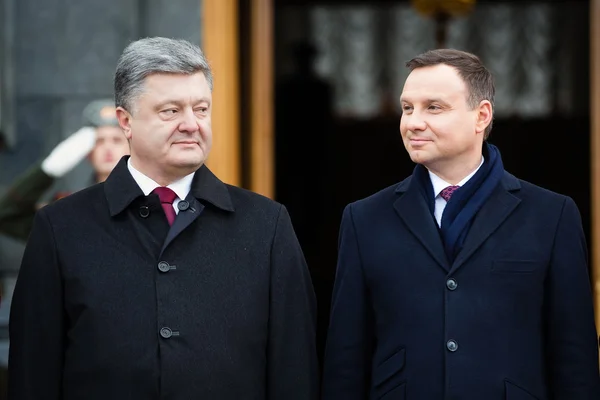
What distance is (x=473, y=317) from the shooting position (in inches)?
124

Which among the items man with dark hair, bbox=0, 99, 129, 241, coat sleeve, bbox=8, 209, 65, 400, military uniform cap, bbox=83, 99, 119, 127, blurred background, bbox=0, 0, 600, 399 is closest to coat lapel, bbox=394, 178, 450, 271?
coat sleeve, bbox=8, 209, 65, 400

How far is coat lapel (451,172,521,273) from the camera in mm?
3195

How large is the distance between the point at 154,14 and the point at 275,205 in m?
2.11

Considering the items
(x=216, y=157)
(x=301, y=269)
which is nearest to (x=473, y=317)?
(x=301, y=269)

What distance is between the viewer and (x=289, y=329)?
125 inches

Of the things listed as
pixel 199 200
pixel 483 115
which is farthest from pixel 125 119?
pixel 483 115

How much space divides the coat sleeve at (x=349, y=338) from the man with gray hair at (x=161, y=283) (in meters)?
0.08

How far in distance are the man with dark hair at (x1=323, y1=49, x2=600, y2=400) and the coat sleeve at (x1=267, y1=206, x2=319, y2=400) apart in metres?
0.10

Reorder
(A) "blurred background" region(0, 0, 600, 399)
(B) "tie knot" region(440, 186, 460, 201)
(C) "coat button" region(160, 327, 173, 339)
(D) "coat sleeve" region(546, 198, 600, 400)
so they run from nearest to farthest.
A: (C) "coat button" region(160, 327, 173, 339) < (D) "coat sleeve" region(546, 198, 600, 400) < (B) "tie knot" region(440, 186, 460, 201) < (A) "blurred background" region(0, 0, 600, 399)

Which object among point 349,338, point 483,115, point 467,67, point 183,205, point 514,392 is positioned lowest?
point 514,392

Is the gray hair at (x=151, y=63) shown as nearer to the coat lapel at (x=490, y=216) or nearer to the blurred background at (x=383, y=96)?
the coat lapel at (x=490, y=216)

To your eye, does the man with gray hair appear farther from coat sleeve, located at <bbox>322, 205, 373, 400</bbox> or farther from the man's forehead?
the man's forehead

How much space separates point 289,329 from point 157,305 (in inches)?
13.5

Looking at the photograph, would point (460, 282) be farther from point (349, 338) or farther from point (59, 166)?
point (59, 166)
